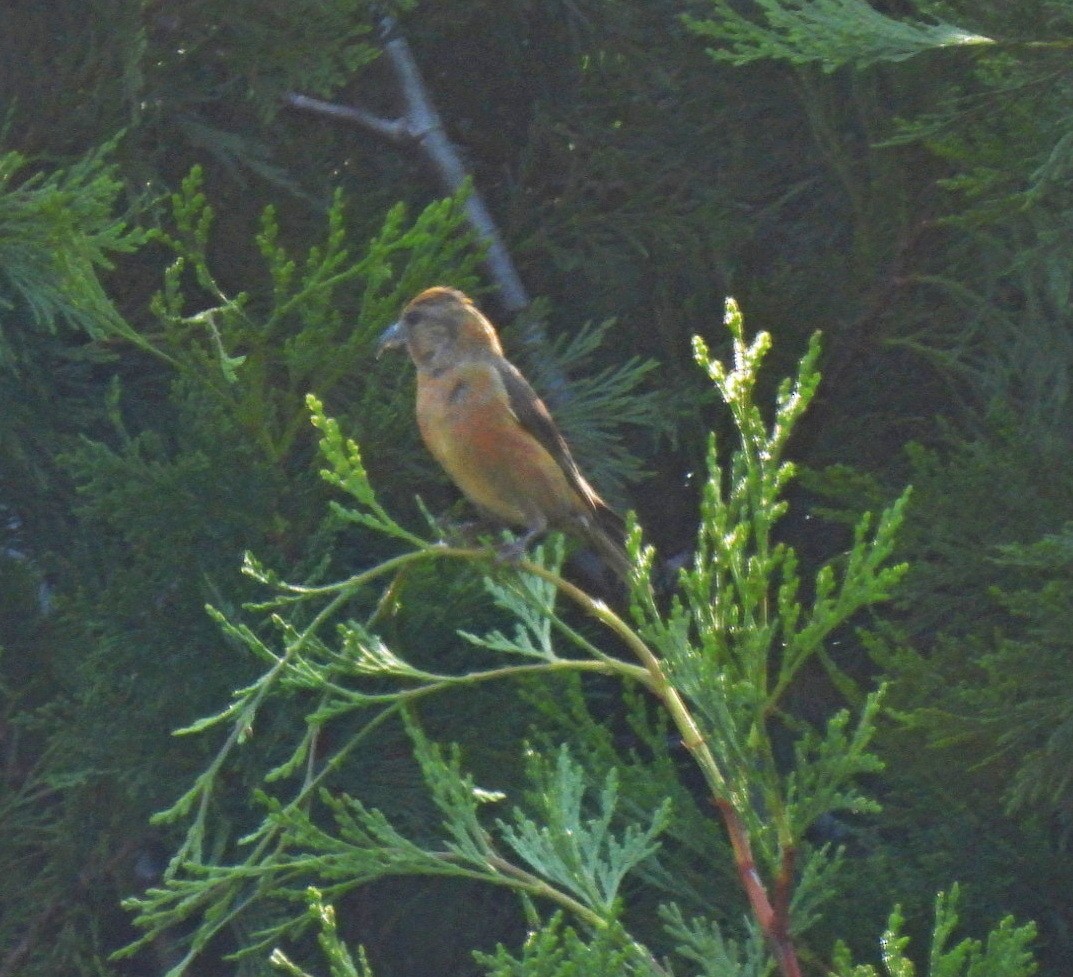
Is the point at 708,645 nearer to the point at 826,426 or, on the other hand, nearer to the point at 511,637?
the point at 511,637

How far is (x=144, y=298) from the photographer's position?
187 inches

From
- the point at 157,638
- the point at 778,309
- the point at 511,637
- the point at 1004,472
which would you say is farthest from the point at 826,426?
the point at 157,638

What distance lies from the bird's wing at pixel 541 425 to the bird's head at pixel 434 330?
16 centimetres

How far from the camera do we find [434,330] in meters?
4.52

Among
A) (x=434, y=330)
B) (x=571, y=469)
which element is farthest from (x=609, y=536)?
(x=434, y=330)

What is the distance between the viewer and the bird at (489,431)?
4473mm

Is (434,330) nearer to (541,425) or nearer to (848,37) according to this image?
(541,425)

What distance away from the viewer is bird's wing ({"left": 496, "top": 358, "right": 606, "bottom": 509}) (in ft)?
15.1

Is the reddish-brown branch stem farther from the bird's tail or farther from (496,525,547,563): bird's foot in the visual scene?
the bird's tail

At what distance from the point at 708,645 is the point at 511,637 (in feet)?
6.18

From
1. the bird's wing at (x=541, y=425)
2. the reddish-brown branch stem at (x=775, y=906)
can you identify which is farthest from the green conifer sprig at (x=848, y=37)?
the reddish-brown branch stem at (x=775, y=906)

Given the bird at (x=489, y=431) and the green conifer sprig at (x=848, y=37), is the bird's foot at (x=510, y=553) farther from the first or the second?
the green conifer sprig at (x=848, y=37)

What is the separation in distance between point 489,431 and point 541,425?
15 cm

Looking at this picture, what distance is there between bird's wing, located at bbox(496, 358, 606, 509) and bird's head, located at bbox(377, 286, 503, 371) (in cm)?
16
